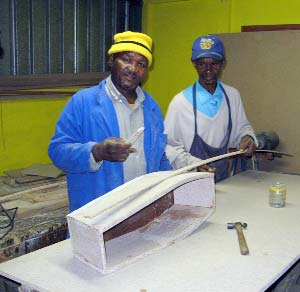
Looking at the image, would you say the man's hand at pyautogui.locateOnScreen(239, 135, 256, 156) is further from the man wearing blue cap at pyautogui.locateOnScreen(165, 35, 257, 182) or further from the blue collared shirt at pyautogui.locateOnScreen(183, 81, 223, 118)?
the blue collared shirt at pyautogui.locateOnScreen(183, 81, 223, 118)

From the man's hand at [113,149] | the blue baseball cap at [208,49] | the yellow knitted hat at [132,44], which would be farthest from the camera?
the blue baseball cap at [208,49]

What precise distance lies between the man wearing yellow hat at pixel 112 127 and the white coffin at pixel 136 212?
Answer: 201 mm

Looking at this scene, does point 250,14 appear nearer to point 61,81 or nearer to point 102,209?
point 61,81

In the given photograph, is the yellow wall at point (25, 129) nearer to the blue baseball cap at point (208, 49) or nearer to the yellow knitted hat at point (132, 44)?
the blue baseball cap at point (208, 49)

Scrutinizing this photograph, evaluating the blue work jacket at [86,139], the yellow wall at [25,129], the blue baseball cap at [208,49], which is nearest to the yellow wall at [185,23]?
the yellow wall at [25,129]

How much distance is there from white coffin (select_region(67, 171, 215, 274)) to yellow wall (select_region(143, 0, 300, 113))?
2125 mm

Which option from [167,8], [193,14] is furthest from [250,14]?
[167,8]

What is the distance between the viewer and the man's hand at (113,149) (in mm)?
1620

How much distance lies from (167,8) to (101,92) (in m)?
2.58

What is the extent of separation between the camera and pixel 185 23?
163 inches

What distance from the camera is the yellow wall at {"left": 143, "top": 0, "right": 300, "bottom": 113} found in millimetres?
3596

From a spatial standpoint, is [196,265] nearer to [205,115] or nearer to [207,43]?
[205,115]

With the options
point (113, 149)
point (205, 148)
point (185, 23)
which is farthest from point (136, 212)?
point (185, 23)

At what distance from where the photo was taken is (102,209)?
1.42m
